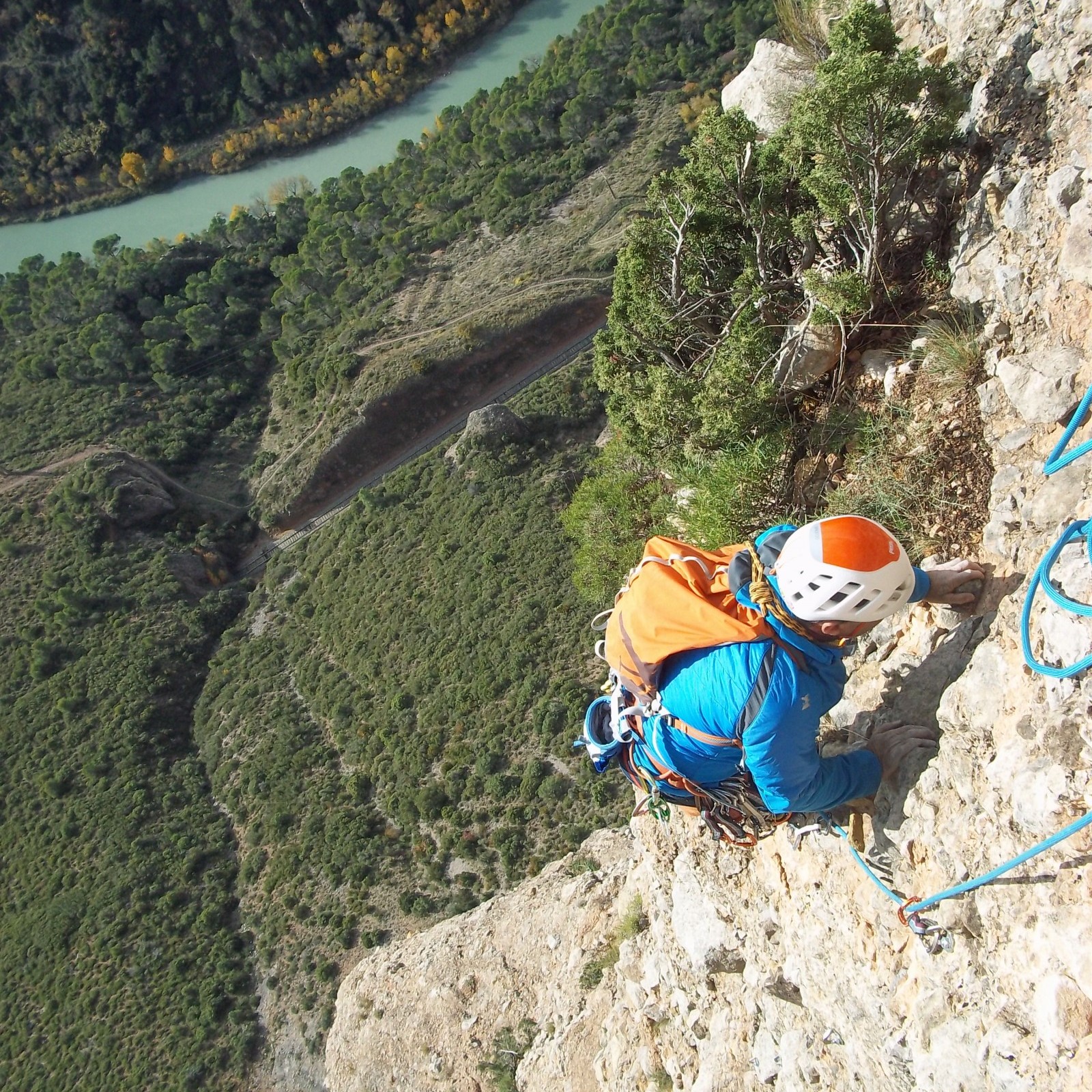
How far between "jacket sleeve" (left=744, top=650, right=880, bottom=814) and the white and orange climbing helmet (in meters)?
0.28

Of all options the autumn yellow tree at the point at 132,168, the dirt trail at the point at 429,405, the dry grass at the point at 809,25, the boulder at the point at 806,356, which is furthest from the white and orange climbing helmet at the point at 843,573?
the autumn yellow tree at the point at 132,168

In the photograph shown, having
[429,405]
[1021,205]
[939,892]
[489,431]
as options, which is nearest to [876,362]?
[1021,205]

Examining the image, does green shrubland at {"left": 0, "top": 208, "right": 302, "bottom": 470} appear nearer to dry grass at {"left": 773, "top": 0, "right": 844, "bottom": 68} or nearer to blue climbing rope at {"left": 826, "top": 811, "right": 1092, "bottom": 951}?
dry grass at {"left": 773, "top": 0, "right": 844, "bottom": 68}

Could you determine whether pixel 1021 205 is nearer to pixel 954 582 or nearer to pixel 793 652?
pixel 954 582

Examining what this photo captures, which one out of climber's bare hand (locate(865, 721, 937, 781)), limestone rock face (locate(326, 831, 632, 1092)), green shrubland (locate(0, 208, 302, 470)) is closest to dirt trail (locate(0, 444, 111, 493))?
green shrubland (locate(0, 208, 302, 470))

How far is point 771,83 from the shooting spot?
9.64 meters

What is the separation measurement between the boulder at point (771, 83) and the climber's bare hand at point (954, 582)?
7.03 meters

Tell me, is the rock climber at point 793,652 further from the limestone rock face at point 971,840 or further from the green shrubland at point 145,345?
the green shrubland at point 145,345

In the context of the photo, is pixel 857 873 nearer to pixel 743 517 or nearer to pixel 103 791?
pixel 743 517

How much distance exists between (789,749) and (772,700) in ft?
0.88

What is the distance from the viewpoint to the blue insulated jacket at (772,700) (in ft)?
10.3

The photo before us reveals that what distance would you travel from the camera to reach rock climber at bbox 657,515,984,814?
306 cm

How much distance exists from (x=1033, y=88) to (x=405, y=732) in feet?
73.9

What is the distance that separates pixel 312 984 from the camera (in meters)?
20.8
